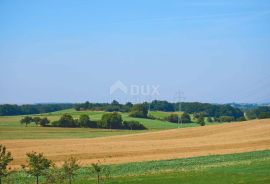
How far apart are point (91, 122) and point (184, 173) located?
74.0 meters

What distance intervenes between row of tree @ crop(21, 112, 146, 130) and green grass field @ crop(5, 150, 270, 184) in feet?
202

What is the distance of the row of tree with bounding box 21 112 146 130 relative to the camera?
104688 mm

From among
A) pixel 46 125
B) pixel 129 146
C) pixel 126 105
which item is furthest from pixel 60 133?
pixel 126 105

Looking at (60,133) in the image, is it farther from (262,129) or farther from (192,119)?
(192,119)

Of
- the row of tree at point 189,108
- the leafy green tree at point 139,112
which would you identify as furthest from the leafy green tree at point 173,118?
the row of tree at point 189,108

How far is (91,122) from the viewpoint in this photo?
10700cm

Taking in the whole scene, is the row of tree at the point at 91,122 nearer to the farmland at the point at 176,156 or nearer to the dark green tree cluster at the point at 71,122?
the dark green tree cluster at the point at 71,122

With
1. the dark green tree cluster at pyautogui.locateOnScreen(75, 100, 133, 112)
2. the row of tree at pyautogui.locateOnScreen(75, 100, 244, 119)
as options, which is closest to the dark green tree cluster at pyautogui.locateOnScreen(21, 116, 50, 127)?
the row of tree at pyautogui.locateOnScreen(75, 100, 244, 119)

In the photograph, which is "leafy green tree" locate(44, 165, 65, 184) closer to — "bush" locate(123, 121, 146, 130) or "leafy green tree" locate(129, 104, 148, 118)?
"bush" locate(123, 121, 146, 130)

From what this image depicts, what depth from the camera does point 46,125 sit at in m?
104

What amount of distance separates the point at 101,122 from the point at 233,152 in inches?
2300

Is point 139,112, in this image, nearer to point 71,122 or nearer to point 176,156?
point 71,122

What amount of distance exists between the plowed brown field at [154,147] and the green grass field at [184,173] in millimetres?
5423

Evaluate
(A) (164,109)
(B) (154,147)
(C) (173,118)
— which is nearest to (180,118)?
(C) (173,118)
